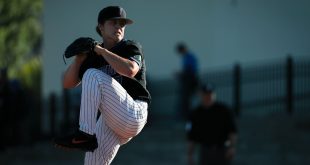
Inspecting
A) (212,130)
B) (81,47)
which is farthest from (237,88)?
(81,47)

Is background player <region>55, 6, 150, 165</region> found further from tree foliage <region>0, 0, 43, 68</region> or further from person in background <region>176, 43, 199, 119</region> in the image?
tree foliage <region>0, 0, 43, 68</region>

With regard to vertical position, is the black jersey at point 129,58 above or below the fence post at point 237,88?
above

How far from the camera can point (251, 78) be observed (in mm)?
19047

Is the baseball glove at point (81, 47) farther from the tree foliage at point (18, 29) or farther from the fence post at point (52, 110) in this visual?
the fence post at point (52, 110)

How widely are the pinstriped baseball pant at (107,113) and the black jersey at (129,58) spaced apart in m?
0.09

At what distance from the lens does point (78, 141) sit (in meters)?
6.80

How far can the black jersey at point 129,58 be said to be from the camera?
701 centimetres

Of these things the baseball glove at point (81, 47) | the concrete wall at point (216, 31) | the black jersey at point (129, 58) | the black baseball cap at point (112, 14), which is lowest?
the concrete wall at point (216, 31)

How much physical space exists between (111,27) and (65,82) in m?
0.55

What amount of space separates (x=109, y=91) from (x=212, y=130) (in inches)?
229

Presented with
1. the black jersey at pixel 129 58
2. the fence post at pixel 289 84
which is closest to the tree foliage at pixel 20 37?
the fence post at pixel 289 84

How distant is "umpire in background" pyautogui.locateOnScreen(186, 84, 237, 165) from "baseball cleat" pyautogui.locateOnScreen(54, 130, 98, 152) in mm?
5631

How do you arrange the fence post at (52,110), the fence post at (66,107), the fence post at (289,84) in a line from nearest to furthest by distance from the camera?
the fence post at (289,84) < the fence post at (66,107) < the fence post at (52,110)

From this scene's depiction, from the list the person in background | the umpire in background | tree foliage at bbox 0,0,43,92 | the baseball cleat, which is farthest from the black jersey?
tree foliage at bbox 0,0,43,92
